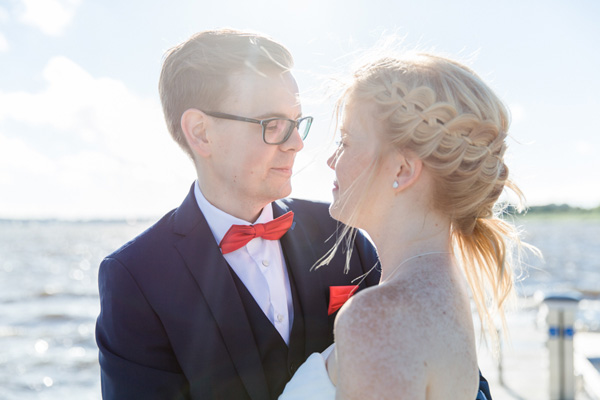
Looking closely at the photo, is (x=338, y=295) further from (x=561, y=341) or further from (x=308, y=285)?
(x=561, y=341)

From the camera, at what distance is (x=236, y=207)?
2.63 metres

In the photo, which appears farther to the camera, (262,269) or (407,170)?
(262,269)

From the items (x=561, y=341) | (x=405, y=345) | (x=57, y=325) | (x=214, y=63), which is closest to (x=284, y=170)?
(x=214, y=63)

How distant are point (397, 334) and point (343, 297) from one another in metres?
1.07

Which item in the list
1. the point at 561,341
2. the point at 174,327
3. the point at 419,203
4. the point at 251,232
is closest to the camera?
the point at 419,203

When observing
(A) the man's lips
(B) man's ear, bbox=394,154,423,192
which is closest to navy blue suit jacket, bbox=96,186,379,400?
(A) the man's lips

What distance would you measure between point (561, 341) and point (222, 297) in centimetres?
491

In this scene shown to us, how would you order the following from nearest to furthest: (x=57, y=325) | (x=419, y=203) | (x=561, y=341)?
(x=419, y=203), (x=561, y=341), (x=57, y=325)

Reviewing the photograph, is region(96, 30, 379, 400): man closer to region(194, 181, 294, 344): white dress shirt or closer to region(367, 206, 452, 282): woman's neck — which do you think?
region(194, 181, 294, 344): white dress shirt

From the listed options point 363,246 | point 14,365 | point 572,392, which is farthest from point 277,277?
point 14,365

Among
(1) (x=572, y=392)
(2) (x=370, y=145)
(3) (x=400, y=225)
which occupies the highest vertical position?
(2) (x=370, y=145)

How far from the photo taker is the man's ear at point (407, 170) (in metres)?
1.77

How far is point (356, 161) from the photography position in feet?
6.07

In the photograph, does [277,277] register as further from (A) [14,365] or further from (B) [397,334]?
(A) [14,365]
